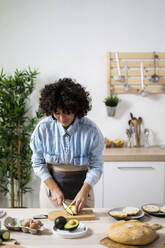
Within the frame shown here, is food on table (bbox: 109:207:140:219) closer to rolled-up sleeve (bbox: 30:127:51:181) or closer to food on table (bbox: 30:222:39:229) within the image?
food on table (bbox: 30:222:39:229)

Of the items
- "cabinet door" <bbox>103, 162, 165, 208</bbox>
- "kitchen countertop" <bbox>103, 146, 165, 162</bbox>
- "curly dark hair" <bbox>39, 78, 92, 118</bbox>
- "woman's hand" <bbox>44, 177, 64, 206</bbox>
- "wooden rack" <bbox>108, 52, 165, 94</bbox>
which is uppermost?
"wooden rack" <bbox>108, 52, 165, 94</bbox>

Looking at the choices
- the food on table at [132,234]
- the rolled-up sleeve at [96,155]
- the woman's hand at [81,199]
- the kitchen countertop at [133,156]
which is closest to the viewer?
the food on table at [132,234]

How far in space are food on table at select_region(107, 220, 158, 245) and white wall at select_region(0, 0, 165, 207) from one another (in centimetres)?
224

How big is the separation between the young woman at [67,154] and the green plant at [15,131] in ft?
4.08

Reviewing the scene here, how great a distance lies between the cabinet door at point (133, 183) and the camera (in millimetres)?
2885

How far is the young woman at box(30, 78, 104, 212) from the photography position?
1.76m

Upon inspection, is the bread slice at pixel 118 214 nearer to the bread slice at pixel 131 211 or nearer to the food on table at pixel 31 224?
the bread slice at pixel 131 211

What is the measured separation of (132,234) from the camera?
1178 mm

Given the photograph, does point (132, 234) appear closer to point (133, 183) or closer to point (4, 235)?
point (4, 235)

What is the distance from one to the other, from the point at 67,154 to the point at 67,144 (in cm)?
6

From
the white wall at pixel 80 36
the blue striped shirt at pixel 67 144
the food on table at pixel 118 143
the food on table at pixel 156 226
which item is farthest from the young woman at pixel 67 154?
the white wall at pixel 80 36

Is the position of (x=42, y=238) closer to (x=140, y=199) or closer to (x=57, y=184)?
(x=57, y=184)

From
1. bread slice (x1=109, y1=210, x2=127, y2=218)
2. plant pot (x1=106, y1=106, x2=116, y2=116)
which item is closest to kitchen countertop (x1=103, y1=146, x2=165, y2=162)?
plant pot (x1=106, y1=106, x2=116, y2=116)

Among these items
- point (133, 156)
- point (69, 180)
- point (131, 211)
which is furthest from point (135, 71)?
point (131, 211)
